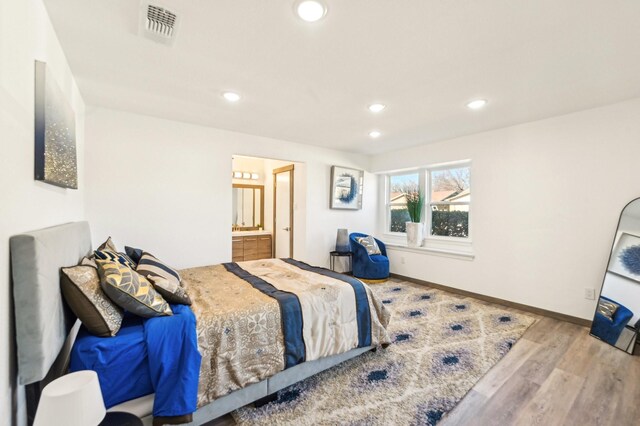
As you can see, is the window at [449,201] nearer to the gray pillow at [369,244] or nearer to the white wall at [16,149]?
the gray pillow at [369,244]

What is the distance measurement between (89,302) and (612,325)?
13.8ft

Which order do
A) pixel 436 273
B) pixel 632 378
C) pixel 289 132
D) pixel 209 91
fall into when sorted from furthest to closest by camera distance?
1. pixel 436 273
2. pixel 289 132
3. pixel 209 91
4. pixel 632 378

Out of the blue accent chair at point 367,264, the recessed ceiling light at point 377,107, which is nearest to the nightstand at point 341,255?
the blue accent chair at point 367,264

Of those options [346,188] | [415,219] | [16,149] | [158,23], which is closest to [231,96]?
[158,23]

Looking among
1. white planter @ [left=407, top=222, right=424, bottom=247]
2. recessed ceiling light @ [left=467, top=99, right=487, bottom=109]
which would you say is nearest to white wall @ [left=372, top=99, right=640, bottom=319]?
white planter @ [left=407, top=222, right=424, bottom=247]

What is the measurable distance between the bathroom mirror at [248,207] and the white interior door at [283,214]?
57cm

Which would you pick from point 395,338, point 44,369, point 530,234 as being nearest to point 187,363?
point 44,369

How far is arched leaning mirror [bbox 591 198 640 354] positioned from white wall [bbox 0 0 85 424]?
4.22 m

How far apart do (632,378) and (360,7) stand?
10.7 ft

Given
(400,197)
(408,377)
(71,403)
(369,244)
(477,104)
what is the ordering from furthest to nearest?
(400,197) → (369,244) → (477,104) → (408,377) → (71,403)

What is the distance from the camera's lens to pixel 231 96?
2.74 metres

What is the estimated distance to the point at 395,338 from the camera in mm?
2729

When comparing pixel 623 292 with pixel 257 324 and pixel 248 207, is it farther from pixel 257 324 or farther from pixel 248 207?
pixel 248 207

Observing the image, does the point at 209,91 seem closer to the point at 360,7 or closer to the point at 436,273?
the point at 360,7
